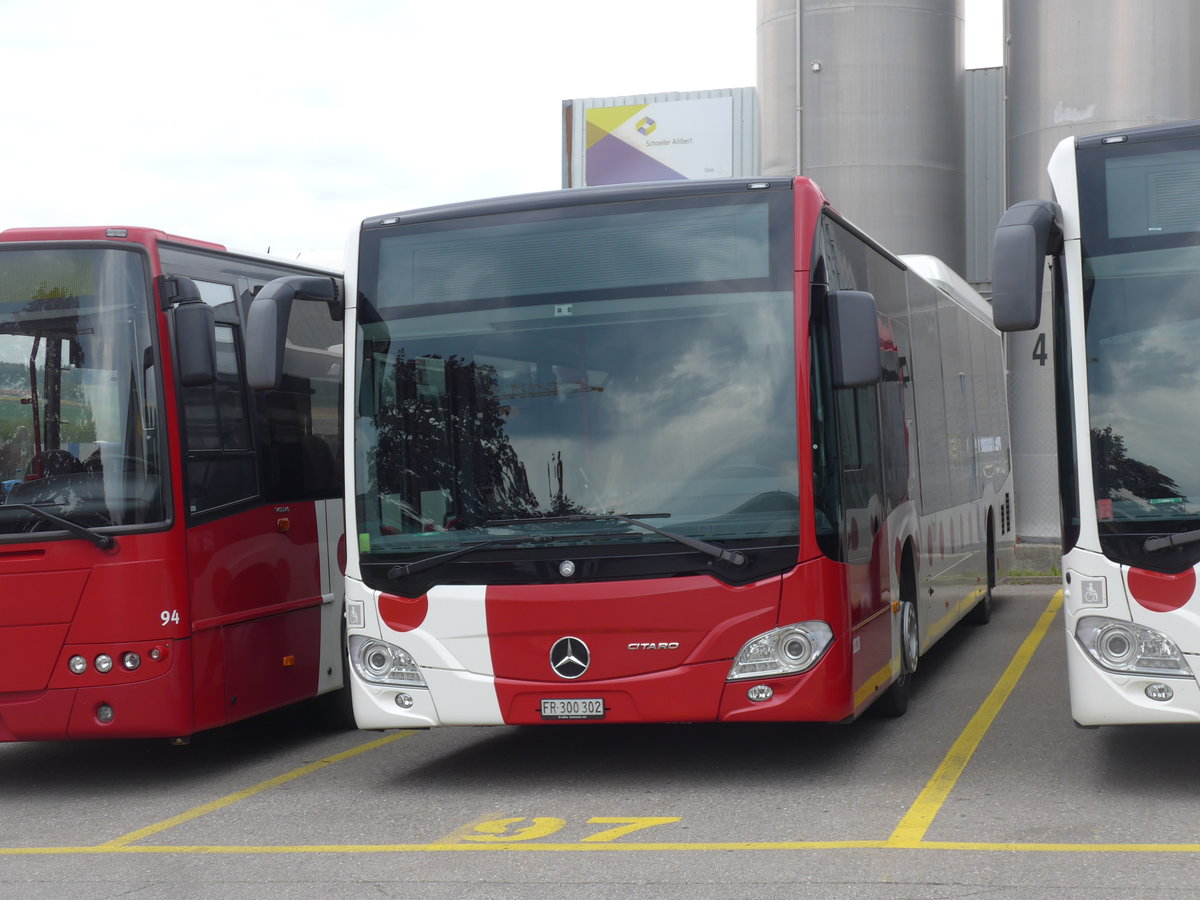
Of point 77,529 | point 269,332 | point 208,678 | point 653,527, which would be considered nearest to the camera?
point 653,527

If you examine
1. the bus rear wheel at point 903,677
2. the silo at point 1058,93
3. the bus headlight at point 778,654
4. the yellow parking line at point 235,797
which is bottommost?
the yellow parking line at point 235,797

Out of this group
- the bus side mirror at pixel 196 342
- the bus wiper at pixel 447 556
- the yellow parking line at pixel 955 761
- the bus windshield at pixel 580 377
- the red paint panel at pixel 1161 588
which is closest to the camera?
the yellow parking line at pixel 955 761

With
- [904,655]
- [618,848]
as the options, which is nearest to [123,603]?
[618,848]

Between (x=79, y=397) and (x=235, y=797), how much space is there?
7.44ft

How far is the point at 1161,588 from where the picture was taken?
280 inches

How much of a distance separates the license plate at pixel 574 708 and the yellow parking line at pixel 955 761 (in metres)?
1.59

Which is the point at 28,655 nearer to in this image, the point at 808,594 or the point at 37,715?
the point at 37,715

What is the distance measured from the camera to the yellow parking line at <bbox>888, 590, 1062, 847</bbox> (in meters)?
6.79

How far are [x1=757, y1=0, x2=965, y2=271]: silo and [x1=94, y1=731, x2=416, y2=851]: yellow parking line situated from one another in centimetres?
1375

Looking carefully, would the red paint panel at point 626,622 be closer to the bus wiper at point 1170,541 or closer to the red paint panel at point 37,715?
the bus wiper at point 1170,541

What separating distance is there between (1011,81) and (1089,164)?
14.0 metres

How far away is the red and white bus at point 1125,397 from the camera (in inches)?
281

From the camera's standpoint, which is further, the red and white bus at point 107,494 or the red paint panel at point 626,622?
the red and white bus at point 107,494

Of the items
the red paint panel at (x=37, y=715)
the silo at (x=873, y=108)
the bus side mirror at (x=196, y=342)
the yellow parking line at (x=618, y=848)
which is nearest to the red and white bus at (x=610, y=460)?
the bus side mirror at (x=196, y=342)
